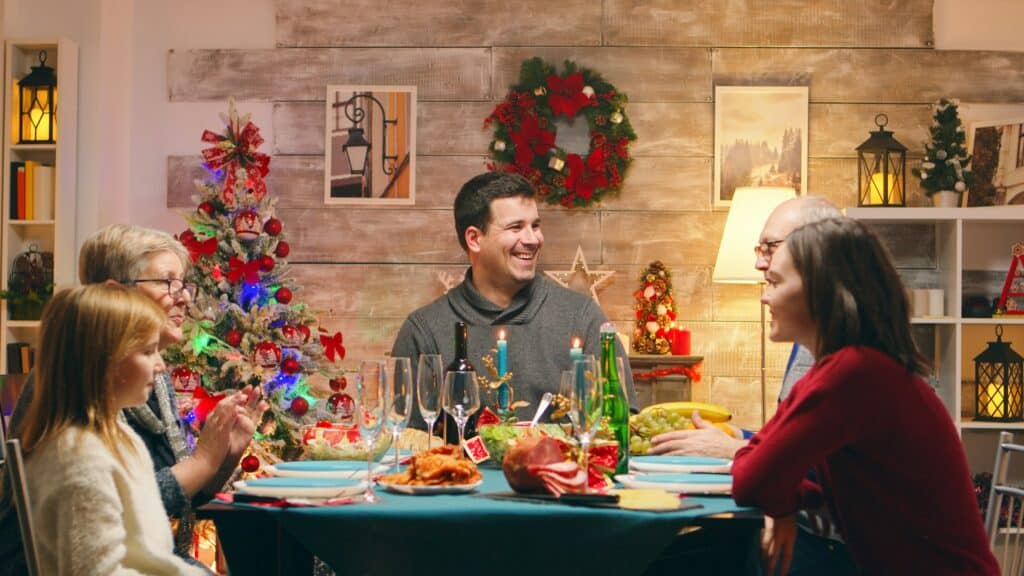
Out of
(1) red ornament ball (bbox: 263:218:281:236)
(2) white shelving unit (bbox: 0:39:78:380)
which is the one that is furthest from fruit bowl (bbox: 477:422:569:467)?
(2) white shelving unit (bbox: 0:39:78:380)

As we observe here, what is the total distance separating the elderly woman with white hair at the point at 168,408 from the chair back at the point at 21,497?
55 centimetres

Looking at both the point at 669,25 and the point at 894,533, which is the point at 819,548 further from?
the point at 669,25

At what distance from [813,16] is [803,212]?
8.41ft

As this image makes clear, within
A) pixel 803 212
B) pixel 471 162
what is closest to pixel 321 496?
pixel 803 212

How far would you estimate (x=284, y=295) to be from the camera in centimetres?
502

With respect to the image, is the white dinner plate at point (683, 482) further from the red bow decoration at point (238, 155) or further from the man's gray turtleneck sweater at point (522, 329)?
the red bow decoration at point (238, 155)

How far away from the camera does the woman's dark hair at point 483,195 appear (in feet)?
13.1

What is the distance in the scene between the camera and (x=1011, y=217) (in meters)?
5.12

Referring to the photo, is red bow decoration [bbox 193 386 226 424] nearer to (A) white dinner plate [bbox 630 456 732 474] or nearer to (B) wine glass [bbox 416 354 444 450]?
(B) wine glass [bbox 416 354 444 450]

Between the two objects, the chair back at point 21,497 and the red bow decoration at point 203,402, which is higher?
the chair back at point 21,497

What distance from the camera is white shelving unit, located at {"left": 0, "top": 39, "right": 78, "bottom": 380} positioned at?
5.41m

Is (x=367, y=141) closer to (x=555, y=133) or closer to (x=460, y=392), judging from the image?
(x=555, y=133)

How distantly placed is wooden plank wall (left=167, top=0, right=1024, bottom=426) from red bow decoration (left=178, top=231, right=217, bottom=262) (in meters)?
0.67

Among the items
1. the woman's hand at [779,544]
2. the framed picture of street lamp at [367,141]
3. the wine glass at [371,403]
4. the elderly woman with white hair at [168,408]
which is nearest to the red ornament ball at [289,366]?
the framed picture of street lamp at [367,141]
